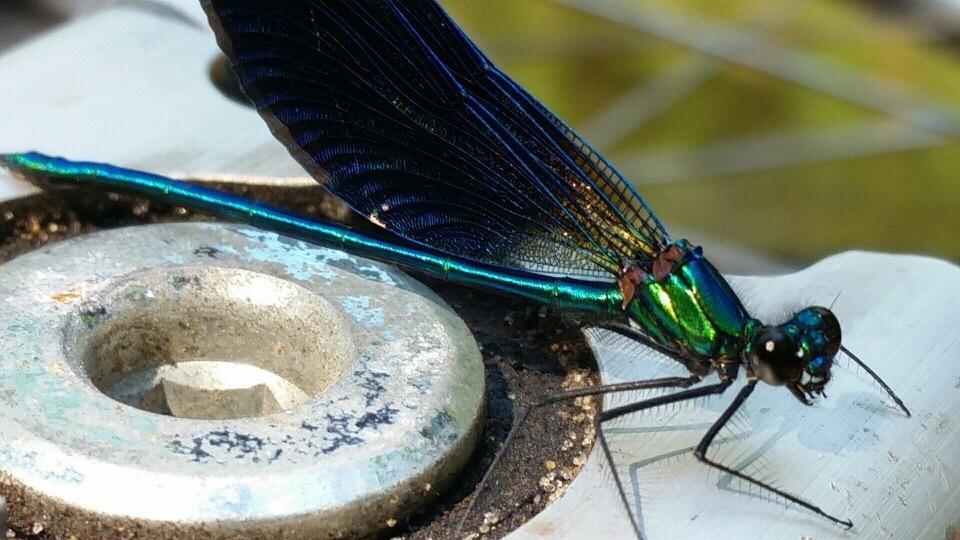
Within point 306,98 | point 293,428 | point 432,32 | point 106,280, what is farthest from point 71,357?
point 432,32

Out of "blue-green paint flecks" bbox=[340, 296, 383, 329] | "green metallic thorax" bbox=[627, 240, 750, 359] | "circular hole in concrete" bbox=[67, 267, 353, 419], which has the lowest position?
"circular hole in concrete" bbox=[67, 267, 353, 419]

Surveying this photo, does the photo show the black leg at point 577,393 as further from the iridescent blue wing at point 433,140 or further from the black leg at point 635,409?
the iridescent blue wing at point 433,140

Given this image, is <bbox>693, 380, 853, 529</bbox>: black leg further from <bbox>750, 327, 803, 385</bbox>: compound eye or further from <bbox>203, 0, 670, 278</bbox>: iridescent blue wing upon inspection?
<bbox>203, 0, 670, 278</bbox>: iridescent blue wing

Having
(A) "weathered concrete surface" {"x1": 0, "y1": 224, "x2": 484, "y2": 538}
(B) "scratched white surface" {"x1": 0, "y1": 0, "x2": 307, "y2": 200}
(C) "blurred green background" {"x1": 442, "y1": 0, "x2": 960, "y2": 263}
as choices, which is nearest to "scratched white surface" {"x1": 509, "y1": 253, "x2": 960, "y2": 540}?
(A) "weathered concrete surface" {"x1": 0, "y1": 224, "x2": 484, "y2": 538}

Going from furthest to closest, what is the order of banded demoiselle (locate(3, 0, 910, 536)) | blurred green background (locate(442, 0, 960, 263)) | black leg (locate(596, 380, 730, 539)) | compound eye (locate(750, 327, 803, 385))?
blurred green background (locate(442, 0, 960, 263)), banded demoiselle (locate(3, 0, 910, 536)), compound eye (locate(750, 327, 803, 385)), black leg (locate(596, 380, 730, 539))

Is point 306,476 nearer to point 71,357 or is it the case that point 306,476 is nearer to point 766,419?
point 71,357

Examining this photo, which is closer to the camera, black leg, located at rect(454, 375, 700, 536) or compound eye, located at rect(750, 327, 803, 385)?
black leg, located at rect(454, 375, 700, 536)

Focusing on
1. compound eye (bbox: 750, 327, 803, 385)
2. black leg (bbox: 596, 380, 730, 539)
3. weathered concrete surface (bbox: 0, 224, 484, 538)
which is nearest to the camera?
weathered concrete surface (bbox: 0, 224, 484, 538)

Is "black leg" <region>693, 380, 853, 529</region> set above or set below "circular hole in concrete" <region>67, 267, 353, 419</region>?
above

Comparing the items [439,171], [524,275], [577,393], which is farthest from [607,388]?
[439,171]
